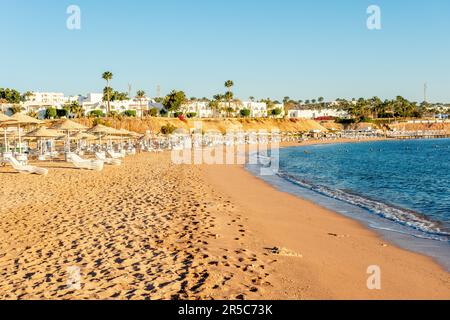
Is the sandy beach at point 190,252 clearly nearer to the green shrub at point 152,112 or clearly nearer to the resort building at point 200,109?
the green shrub at point 152,112

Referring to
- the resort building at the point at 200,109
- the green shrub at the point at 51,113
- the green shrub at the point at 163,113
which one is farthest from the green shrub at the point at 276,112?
the green shrub at the point at 51,113

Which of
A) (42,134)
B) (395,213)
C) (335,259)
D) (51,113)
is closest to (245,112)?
(51,113)

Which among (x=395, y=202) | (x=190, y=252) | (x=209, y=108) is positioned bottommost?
(x=395, y=202)

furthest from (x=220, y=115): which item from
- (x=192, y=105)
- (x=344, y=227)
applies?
(x=344, y=227)

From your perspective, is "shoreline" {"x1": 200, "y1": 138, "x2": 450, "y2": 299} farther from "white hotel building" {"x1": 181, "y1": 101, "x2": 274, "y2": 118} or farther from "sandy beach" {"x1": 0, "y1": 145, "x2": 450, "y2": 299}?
"white hotel building" {"x1": 181, "y1": 101, "x2": 274, "y2": 118}

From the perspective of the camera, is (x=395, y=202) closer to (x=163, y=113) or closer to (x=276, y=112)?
(x=163, y=113)

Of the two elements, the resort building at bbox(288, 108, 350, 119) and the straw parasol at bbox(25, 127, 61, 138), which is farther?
the resort building at bbox(288, 108, 350, 119)

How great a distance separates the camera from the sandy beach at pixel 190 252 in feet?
19.3

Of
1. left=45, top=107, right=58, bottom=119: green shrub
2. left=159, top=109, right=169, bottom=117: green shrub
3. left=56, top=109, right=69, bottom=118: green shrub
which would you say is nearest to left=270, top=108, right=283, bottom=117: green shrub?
left=159, top=109, right=169, bottom=117: green shrub

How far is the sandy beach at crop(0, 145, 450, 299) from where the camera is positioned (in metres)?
5.89

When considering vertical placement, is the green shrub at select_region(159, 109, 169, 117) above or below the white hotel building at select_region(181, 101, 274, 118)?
below

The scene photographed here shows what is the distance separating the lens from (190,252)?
7.57 meters

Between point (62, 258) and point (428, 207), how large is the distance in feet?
41.8
